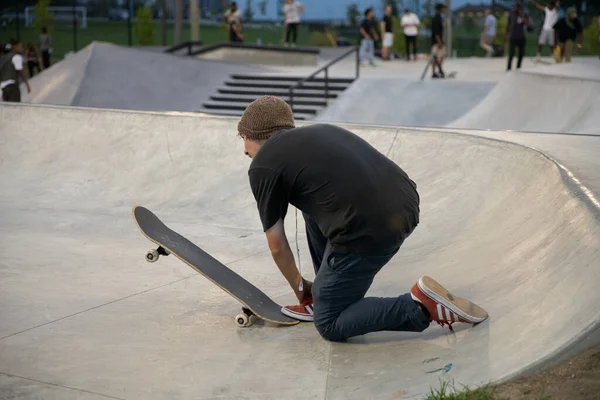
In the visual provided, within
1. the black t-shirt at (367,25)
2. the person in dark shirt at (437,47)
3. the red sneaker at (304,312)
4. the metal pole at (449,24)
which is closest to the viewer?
the red sneaker at (304,312)

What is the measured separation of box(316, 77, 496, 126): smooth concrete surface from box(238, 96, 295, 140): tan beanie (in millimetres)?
13338

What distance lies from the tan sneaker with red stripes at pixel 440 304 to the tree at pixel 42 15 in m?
26.4

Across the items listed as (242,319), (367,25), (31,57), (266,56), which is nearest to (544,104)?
(242,319)

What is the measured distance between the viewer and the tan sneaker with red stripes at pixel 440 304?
403 centimetres

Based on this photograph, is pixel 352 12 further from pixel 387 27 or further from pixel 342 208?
pixel 342 208

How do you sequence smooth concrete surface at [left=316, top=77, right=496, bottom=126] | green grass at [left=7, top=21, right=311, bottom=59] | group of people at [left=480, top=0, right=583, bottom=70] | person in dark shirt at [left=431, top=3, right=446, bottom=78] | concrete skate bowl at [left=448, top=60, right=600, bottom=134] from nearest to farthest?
concrete skate bowl at [left=448, top=60, right=600, bottom=134]
smooth concrete surface at [left=316, top=77, right=496, bottom=126]
group of people at [left=480, top=0, right=583, bottom=70]
person in dark shirt at [left=431, top=3, right=446, bottom=78]
green grass at [left=7, top=21, right=311, bottom=59]

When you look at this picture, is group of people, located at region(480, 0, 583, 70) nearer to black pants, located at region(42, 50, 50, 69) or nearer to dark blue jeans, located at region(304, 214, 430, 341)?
black pants, located at region(42, 50, 50, 69)

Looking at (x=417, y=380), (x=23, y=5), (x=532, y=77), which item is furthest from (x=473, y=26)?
(x=417, y=380)

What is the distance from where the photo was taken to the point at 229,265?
6.18 metres

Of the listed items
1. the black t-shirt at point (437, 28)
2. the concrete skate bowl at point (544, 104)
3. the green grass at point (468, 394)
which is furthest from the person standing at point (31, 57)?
the green grass at point (468, 394)

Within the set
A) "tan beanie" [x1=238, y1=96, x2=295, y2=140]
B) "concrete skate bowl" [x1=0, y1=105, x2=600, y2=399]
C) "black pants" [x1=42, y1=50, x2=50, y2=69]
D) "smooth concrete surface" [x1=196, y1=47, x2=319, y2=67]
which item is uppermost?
"tan beanie" [x1=238, y1=96, x2=295, y2=140]

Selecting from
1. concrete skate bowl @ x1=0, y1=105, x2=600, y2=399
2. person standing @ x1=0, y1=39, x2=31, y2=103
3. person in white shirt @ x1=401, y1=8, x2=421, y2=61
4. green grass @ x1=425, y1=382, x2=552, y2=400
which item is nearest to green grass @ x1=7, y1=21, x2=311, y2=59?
person in white shirt @ x1=401, y1=8, x2=421, y2=61

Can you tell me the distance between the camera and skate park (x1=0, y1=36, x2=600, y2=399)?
3789 mm

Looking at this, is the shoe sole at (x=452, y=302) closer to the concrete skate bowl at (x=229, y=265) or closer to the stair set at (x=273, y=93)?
the concrete skate bowl at (x=229, y=265)
